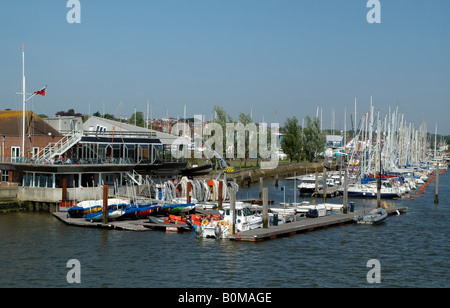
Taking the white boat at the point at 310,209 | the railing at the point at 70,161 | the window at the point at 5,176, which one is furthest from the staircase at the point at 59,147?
the white boat at the point at 310,209

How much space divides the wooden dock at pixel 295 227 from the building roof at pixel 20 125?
33270 mm

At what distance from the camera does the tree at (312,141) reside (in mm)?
150750

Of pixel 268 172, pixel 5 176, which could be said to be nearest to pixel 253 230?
pixel 5 176

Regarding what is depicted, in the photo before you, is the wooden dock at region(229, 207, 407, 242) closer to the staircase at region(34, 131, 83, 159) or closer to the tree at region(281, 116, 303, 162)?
the staircase at region(34, 131, 83, 159)

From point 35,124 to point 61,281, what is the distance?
38.9 m

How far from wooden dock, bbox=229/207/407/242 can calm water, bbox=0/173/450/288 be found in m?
0.69

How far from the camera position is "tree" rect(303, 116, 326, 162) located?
15075 centimetres

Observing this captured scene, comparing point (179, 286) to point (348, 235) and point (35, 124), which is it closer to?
point (348, 235)
